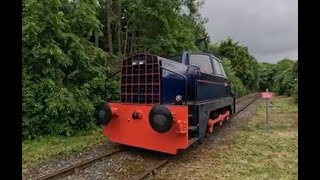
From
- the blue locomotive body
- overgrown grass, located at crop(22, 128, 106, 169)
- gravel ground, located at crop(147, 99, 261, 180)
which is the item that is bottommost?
gravel ground, located at crop(147, 99, 261, 180)

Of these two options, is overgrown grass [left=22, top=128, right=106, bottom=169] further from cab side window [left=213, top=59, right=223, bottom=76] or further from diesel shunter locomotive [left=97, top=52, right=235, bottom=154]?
cab side window [left=213, top=59, right=223, bottom=76]

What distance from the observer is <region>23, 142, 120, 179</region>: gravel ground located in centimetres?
559

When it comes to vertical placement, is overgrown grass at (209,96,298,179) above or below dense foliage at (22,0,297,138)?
below

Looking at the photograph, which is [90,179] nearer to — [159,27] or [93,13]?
[93,13]

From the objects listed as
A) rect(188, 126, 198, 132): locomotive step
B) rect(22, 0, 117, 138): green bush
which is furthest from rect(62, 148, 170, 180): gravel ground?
rect(22, 0, 117, 138): green bush

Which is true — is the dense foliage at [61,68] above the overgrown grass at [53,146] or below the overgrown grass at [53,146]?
above

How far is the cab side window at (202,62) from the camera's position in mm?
7917

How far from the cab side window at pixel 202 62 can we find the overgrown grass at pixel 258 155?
5.98 ft

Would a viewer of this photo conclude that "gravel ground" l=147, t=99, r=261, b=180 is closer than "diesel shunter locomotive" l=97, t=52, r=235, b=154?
Yes

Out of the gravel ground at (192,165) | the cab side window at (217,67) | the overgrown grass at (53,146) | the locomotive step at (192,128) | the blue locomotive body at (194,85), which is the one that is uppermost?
the cab side window at (217,67)

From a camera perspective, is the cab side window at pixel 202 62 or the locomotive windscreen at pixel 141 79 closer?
the locomotive windscreen at pixel 141 79

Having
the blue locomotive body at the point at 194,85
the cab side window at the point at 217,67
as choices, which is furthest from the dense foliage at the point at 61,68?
the cab side window at the point at 217,67

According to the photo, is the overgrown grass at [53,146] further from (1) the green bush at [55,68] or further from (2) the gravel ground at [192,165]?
(2) the gravel ground at [192,165]

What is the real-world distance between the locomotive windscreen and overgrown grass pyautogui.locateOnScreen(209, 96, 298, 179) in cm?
179
